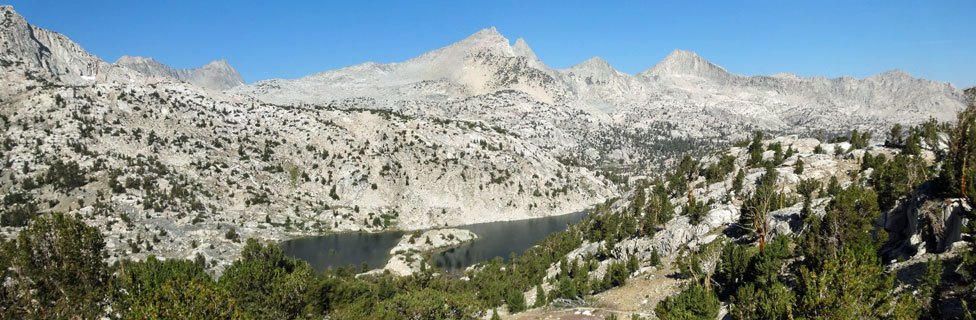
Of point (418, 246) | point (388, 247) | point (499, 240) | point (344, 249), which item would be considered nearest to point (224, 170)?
point (344, 249)

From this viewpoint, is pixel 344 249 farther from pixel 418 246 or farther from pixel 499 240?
pixel 499 240

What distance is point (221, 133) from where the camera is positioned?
162 metres

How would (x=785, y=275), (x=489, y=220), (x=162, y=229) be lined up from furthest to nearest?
(x=489, y=220)
(x=162, y=229)
(x=785, y=275)

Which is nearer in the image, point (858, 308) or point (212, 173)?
point (858, 308)

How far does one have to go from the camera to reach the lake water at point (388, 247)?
10544 centimetres

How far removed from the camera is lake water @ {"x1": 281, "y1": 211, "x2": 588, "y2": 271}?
10544 cm

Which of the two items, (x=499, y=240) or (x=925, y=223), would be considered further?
(x=499, y=240)

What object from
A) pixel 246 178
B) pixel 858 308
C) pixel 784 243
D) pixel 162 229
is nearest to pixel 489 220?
pixel 246 178

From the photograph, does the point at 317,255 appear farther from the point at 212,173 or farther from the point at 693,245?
the point at 693,245

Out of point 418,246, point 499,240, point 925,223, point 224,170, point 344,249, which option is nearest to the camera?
point 925,223

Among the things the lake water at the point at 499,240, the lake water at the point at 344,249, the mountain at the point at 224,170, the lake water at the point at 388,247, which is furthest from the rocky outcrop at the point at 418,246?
the mountain at the point at 224,170

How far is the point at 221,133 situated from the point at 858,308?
597 feet

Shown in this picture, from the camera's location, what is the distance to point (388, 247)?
12031 cm

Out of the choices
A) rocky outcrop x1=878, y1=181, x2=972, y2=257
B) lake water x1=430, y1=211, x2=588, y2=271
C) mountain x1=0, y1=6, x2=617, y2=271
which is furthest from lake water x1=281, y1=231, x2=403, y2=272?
rocky outcrop x1=878, y1=181, x2=972, y2=257
